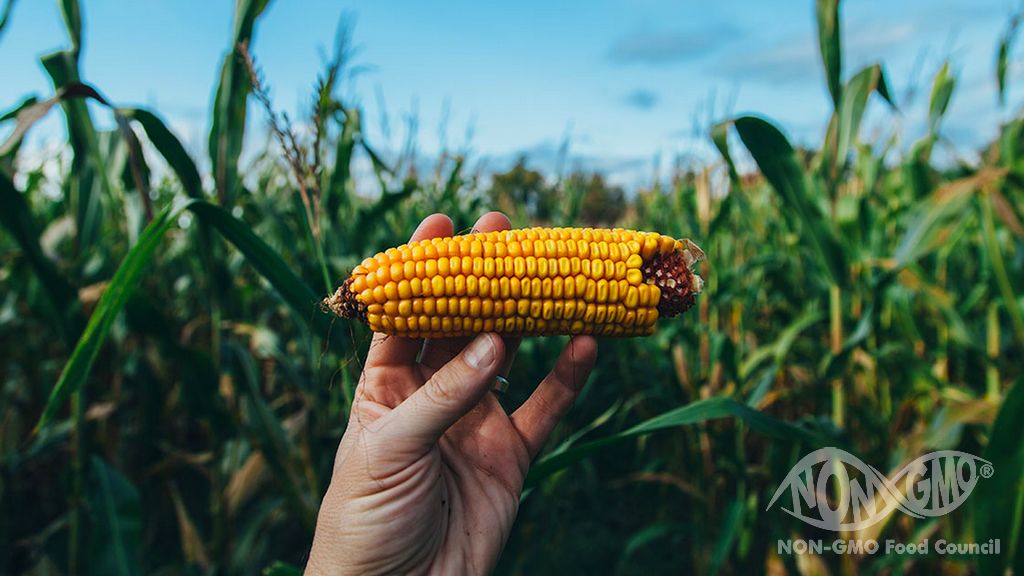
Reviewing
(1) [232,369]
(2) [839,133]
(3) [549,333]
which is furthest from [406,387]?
(2) [839,133]

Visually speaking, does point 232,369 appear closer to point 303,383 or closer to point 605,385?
point 303,383

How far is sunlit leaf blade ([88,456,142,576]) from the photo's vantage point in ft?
7.39

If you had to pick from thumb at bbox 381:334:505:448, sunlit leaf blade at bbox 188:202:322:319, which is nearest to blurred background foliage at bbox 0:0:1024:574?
sunlit leaf blade at bbox 188:202:322:319

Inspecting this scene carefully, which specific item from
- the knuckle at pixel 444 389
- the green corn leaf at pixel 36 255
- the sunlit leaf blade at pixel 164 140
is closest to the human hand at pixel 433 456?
the knuckle at pixel 444 389

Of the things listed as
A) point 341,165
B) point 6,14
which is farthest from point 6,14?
point 341,165

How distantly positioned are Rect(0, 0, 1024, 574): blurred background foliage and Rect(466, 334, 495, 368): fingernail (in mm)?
336

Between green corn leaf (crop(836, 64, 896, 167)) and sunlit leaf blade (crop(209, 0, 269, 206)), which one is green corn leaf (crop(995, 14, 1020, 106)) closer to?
green corn leaf (crop(836, 64, 896, 167))

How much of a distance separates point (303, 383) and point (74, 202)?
107 cm

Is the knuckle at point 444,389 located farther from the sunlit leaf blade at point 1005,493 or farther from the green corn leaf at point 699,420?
the sunlit leaf blade at point 1005,493

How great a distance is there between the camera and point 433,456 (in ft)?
4.80
